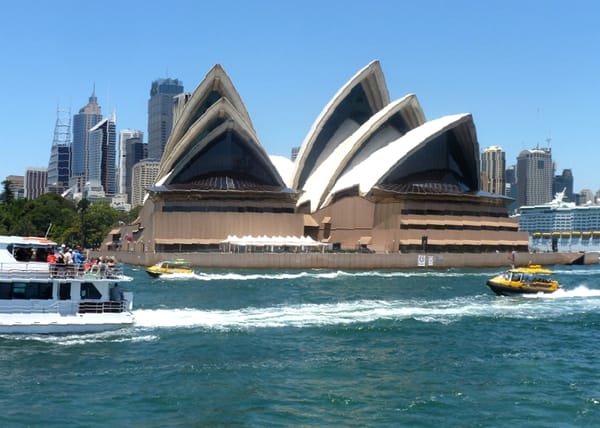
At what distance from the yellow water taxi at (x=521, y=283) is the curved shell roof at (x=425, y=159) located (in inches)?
1612

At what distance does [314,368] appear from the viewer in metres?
20.5

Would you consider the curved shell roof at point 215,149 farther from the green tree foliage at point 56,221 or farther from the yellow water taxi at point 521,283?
the yellow water taxi at point 521,283

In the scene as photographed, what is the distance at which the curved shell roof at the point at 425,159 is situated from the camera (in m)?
81.9

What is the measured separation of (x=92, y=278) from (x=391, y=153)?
5988cm

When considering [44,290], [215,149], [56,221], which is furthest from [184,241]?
[44,290]

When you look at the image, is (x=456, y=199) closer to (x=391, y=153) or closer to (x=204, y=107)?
(x=391, y=153)

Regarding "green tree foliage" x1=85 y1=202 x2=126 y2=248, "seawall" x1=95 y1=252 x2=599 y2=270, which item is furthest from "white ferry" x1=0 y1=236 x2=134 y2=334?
"green tree foliage" x1=85 y1=202 x2=126 y2=248

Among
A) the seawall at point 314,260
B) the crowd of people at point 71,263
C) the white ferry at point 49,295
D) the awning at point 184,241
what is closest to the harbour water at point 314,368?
the white ferry at point 49,295

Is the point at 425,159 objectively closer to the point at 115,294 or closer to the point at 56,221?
the point at 56,221

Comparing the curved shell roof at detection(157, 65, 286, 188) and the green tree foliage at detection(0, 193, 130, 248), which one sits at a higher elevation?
the curved shell roof at detection(157, 65, 286, 188)

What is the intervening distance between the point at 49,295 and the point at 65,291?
0.53 metres

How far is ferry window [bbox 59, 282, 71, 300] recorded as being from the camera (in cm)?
2605

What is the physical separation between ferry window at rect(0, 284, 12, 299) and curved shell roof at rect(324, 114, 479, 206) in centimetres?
5809

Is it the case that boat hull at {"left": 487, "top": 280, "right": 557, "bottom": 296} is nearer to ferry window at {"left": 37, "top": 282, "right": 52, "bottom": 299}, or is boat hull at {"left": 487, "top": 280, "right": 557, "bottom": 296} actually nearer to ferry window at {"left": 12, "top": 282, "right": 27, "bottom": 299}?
ferry window at {"left": 37, "top": 282, "right": 52, "bottom": 299}
